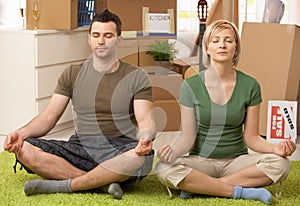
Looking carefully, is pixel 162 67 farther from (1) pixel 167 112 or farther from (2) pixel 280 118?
(2) pixel 280 118

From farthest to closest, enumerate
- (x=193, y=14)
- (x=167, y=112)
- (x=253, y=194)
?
(x=193, y=14)
(x=167, y=112)
(x=253, y=194)

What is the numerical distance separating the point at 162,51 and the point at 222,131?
1.59 m

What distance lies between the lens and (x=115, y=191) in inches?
98.0

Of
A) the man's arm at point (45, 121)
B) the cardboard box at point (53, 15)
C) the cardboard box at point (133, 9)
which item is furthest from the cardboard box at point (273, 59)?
the man's arm at point (45, 121)

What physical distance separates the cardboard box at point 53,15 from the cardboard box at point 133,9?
10.3 inches

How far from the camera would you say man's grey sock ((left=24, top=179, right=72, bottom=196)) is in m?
2.50

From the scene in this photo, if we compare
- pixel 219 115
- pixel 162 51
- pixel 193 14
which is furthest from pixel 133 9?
pixel 219 115

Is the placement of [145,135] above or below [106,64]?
below

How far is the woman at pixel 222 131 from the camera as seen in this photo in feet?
8.13

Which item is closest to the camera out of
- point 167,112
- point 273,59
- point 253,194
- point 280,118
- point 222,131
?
point 253,194

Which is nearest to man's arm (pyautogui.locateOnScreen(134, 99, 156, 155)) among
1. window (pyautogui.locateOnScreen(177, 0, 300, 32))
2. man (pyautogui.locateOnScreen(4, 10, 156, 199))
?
man (pyautogui.locateOnScreen(4, 10, 156, 199))

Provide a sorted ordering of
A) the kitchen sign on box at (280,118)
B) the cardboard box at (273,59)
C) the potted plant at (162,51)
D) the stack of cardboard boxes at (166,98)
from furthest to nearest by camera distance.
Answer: the potted plant at (162,51)
the stack of cardboard boxes at (166,98)
the cardboard box at (273,59)
the kitchen sign on box at (280,118)

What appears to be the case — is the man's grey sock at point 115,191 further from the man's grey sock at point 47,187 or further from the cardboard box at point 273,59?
the cardboard box at point 273,59

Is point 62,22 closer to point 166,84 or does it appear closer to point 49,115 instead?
point 166,84
